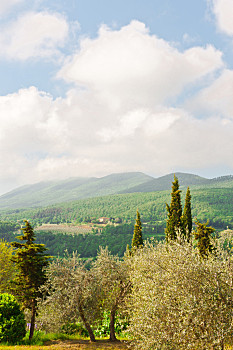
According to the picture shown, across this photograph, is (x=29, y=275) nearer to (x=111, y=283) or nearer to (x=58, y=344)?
(x=58, y=344)

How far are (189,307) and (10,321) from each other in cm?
1619

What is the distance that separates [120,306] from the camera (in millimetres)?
22484

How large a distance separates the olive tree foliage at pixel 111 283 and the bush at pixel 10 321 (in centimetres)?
725

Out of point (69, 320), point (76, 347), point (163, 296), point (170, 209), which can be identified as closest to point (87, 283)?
point (69, 320)

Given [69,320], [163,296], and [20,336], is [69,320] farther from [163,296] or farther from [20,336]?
[163,296]

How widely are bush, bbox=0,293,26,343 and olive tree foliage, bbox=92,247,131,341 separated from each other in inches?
286

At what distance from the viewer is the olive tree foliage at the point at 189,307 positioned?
43.0 feet

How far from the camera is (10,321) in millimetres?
21781

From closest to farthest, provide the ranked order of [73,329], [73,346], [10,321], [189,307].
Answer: [189,307]
[10,321]
[73,346]
[73,329]

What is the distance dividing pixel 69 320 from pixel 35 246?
7.62 metres

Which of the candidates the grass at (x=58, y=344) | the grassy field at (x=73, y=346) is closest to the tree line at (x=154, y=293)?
the grass at (x=58, y=344)

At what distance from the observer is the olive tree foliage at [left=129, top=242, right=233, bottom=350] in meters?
13.1

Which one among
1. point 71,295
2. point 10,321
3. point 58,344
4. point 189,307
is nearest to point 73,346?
point 58,344

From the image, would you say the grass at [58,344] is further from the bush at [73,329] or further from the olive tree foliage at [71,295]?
the bush at [73,329]
